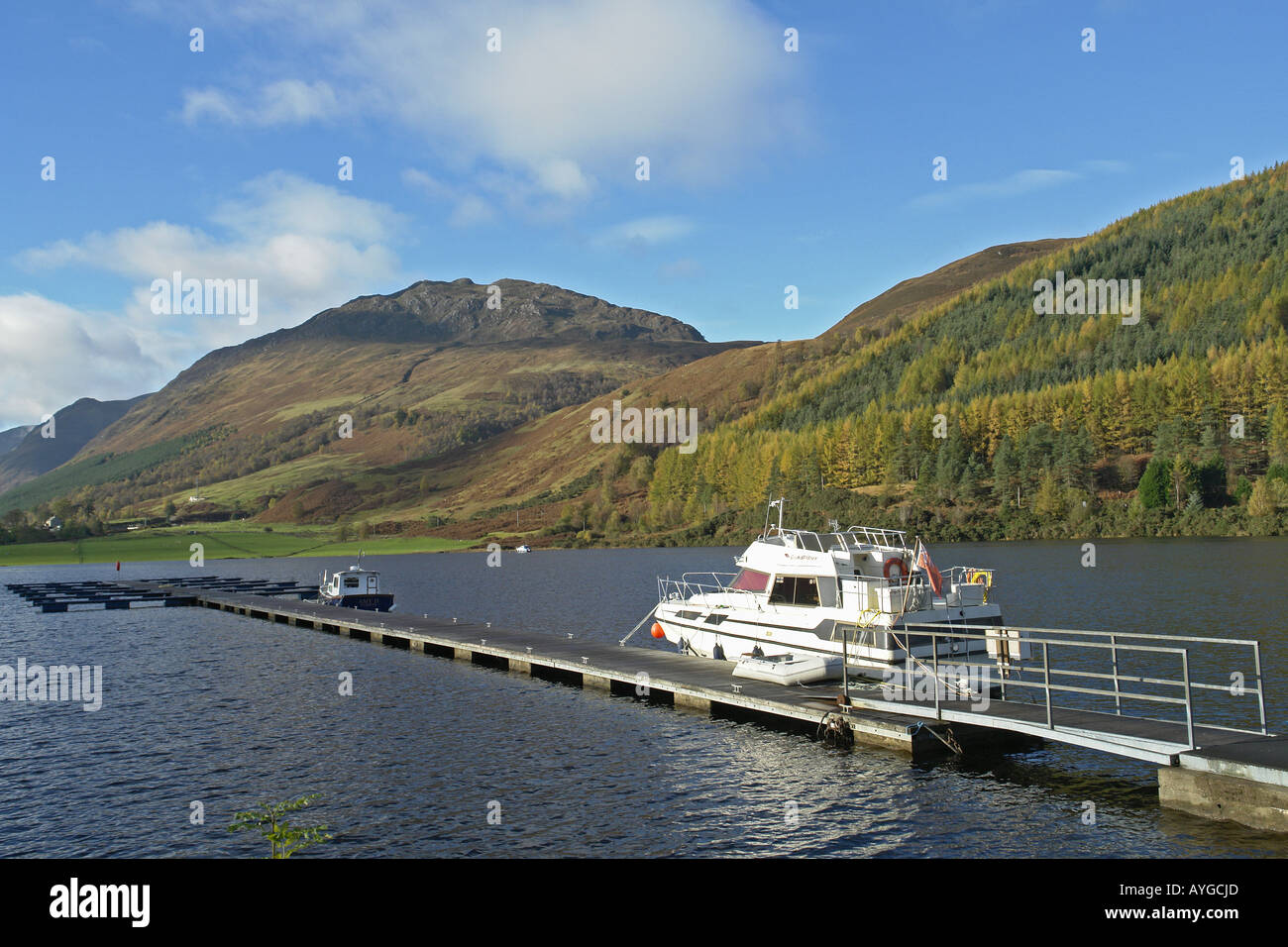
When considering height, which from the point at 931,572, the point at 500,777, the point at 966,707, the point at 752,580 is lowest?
the point at 500,777

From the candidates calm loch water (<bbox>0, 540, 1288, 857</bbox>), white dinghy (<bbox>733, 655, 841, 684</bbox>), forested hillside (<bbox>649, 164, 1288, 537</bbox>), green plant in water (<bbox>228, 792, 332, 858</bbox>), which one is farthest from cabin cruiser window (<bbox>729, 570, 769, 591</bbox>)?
forested hillside (<bbox>649, 164, 1288, 537</bbox>)

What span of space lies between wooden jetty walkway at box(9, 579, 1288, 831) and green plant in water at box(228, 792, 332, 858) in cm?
1489

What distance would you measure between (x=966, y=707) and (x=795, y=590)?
11555 millimetres

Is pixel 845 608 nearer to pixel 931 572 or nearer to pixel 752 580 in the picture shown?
pixel 931 572

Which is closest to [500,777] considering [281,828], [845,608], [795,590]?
[281,828]

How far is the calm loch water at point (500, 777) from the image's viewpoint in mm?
20234

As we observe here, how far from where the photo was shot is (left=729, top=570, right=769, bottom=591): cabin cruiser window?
38.5m

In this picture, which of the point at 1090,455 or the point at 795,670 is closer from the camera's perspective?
the point at 795,670

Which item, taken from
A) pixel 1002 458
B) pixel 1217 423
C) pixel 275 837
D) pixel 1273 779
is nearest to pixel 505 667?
pixel 275 837

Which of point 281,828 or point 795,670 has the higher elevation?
point 281,828

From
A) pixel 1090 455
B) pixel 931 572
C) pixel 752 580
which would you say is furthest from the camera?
pixel 1090 455

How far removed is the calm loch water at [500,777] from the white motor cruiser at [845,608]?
569cm

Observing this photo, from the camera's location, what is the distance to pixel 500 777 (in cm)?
2567

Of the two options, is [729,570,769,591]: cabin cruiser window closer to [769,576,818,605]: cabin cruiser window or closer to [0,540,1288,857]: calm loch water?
[769,576,818,605]: cabin cruiser window
